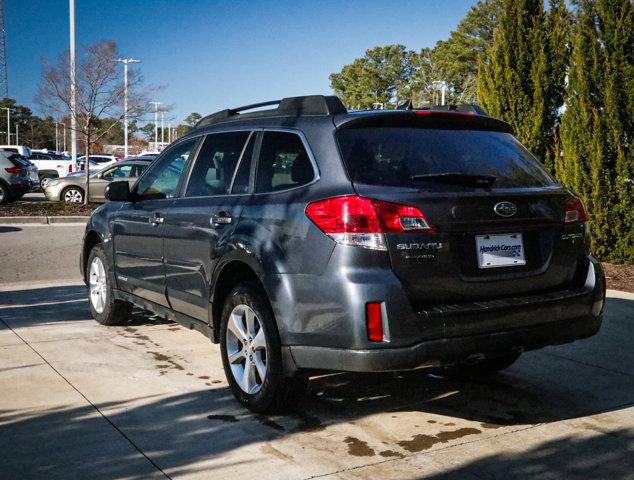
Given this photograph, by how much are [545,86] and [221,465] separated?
973 cm

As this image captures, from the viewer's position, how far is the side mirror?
6.13 meters

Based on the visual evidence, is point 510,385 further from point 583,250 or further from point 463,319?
point 463,319

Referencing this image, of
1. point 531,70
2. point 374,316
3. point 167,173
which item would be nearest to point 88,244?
point 167,173

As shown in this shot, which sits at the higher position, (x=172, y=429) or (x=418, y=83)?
(x=418, y=83)

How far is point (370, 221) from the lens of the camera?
374 centimetres

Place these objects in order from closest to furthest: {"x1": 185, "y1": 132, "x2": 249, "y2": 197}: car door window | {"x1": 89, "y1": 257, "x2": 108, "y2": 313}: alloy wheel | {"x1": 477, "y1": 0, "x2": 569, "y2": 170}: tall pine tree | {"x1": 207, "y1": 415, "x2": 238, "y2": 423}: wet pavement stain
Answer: {"x1": 207, "y1": 415, "x2": 238, "y2": 423}: wet pavement stain
{"x1": 185, "y1": 132, "x2": 249, "y2": 197}: car door window
{"x1": 89, "y1": 257, "x2": 108, "y2": 313}: alloy wheel
{"x1": 477, "y1": 0, "x2": 569, "y2": 170}: tall pine tree

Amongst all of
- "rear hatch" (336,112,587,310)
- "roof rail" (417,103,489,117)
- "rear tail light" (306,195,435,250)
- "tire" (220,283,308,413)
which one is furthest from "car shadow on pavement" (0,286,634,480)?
"roof rail" (417,103,489,117)

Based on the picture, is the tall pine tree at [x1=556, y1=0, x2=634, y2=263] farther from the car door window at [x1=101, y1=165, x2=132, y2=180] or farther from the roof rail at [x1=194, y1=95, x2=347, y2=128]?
the car door window at [x1=101, y1=165, x2=132, y2=180]

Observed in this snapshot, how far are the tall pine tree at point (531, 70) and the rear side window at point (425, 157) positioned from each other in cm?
771

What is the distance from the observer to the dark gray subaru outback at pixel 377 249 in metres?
3.74

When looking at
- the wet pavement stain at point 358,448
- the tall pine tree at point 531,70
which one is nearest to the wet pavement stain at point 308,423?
the wet pavement stain at point 358,448

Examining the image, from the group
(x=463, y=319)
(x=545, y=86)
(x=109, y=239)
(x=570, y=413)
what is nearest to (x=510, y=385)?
(x=570, y=413)

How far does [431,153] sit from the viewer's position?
4137mm

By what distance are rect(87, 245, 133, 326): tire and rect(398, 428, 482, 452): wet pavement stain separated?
3.60 meters
